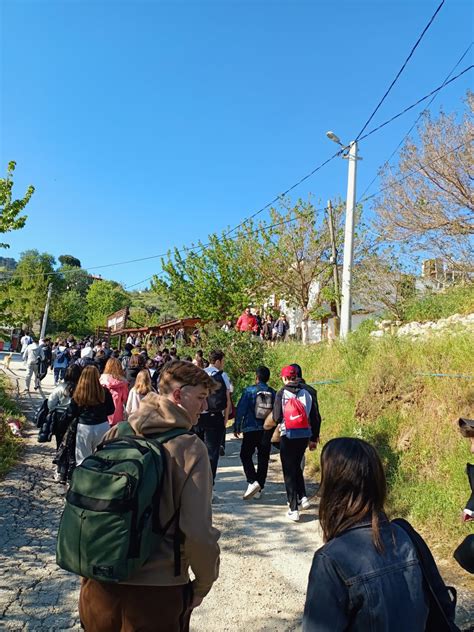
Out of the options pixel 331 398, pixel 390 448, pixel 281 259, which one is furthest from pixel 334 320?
pixel 390 448

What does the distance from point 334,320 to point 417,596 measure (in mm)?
15955

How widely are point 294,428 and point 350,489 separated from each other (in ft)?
13.1

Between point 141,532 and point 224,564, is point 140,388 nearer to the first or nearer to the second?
point 224,564

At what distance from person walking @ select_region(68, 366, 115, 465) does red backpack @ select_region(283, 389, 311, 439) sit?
84.3 inches

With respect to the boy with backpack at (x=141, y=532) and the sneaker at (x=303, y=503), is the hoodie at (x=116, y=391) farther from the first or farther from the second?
the boy with backpack at (x=141, y=532)

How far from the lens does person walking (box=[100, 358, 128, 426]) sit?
20.8 ft

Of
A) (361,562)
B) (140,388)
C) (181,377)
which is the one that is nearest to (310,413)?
(140,388)

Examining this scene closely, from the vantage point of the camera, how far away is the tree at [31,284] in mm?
9547

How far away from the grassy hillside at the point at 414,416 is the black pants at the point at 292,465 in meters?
1.10

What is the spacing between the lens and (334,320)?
56.2 feet

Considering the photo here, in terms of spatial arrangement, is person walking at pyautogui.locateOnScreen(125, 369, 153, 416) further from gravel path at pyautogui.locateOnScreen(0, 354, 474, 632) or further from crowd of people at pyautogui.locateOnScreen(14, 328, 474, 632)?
crowd of people at pyautogui.locateOnScreen(14, 328, 474, 632)

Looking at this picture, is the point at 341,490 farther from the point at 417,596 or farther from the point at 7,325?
the point at 7,325

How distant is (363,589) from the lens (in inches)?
56.2

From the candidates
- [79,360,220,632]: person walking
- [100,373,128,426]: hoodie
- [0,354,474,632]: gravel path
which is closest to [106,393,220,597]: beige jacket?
[79,360,220,632]: person walking
